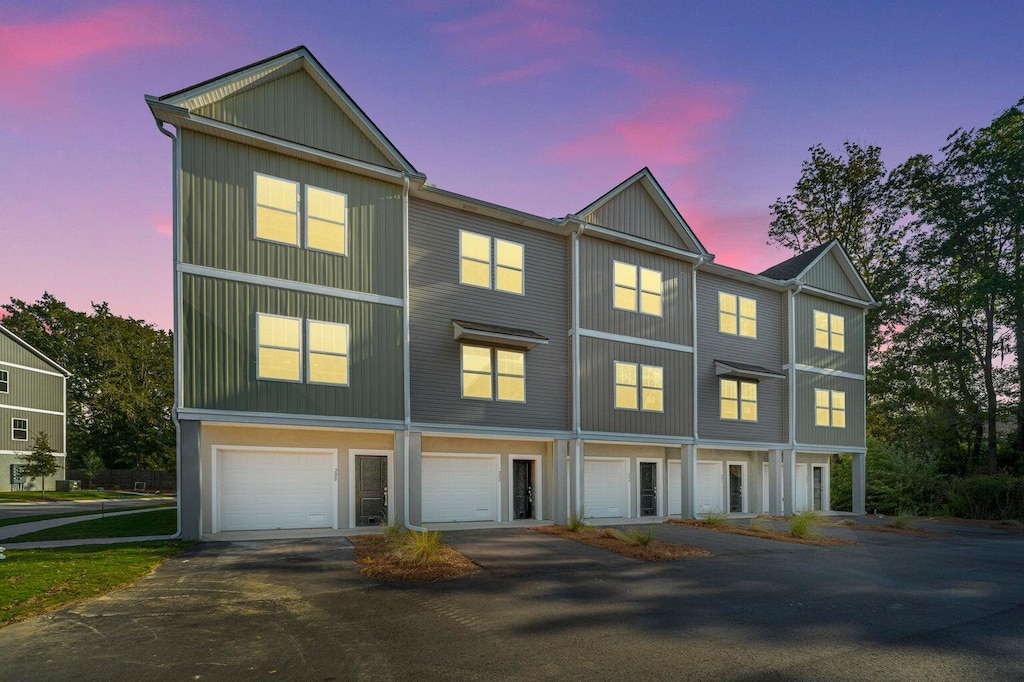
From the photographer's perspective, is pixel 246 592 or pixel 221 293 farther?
pixel 221 293

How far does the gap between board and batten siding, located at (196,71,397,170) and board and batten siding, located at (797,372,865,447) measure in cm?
1933

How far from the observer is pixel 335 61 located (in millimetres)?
17641

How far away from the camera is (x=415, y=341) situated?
59.5 feet

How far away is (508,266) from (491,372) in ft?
11.0

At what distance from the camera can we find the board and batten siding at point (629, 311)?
21344 millimetres

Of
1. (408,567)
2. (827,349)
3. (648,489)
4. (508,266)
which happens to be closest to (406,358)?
(508,266)

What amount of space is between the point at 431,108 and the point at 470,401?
809 cm

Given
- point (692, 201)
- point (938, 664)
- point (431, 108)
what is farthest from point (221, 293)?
point (692, 201)

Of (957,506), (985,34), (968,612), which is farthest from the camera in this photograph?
(957,506)

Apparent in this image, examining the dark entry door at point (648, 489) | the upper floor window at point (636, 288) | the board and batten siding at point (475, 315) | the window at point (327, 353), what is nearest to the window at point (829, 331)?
the upper floor window at point (636, 288)

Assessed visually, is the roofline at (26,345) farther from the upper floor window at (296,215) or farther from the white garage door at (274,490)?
the upper floor window at (296,215)

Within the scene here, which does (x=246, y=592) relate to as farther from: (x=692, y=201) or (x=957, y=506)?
(x=957, y=506)

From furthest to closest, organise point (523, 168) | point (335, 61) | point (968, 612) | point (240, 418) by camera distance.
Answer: point (523, 168) → point (335, 61) → point (240, 418) → point (968, 612)

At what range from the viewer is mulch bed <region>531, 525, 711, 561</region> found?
1415 cm
